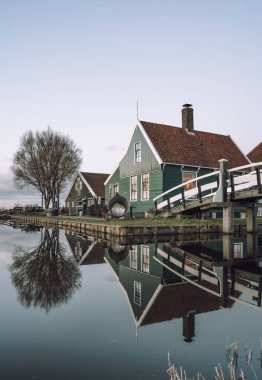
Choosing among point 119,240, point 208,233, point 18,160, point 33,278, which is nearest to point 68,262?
point 33,278

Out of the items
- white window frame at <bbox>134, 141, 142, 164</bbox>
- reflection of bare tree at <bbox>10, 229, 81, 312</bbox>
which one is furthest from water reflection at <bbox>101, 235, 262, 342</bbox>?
white window frame at <bbox>134, 141, 142, 164</bbox>

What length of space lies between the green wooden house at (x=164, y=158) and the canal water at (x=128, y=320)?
14703mm

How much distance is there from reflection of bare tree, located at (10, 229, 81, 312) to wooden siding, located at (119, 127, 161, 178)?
1366cm

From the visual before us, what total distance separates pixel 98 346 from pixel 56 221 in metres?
25.6

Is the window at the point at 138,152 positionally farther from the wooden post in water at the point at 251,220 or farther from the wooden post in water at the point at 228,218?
the wooden post in water at the point at 228,218

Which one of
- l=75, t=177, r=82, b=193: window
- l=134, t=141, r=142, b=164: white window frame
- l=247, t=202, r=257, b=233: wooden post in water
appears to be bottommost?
l=247, t=202, r=257, b=233: wooden post in water

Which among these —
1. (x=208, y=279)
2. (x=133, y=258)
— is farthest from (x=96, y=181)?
(x=208, y=279)

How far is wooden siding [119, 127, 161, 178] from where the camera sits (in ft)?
76.3

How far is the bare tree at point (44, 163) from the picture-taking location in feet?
145

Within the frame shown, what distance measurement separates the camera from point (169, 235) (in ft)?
52.1

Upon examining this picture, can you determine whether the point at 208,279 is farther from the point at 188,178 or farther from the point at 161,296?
the point at 188,178

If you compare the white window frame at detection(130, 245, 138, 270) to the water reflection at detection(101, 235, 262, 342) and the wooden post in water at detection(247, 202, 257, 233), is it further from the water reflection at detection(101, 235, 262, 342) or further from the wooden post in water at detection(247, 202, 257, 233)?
the wooden post in water at detection(247, 202, 257, 233)

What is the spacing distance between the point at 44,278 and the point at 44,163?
39127mm

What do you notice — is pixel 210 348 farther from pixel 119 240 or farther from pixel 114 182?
pixel 114 182
